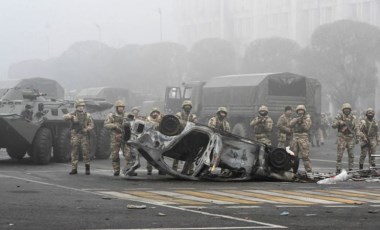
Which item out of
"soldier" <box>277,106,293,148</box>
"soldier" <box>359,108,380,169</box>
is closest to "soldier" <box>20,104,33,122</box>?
"soldier" <box>277,106,293,148</box>

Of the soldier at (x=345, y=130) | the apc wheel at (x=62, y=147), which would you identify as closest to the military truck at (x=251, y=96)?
the apc wheel at (x=62, y=147)

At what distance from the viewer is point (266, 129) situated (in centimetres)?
1927

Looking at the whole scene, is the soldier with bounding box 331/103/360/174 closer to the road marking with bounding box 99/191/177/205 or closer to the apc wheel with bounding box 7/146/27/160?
the road marking with bounding box 99/191/177/205

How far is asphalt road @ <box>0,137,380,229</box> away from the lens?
30.7 feet

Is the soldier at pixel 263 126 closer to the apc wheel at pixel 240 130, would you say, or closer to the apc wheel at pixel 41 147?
the apc wheel at pixel 41 147

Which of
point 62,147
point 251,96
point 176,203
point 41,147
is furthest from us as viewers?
point 251,96

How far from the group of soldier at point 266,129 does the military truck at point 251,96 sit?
10.4 metres

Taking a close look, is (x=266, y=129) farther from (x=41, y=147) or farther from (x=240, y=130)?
(x=240, y=130)

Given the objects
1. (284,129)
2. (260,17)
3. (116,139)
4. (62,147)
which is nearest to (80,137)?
(116,139)

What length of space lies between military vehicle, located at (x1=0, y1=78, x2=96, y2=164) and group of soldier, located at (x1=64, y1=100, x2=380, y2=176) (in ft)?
9.60

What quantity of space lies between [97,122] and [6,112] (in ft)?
12.6

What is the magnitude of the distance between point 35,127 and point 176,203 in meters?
9.82

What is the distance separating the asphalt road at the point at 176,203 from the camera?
9.36m

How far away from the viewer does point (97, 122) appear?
941 inches
